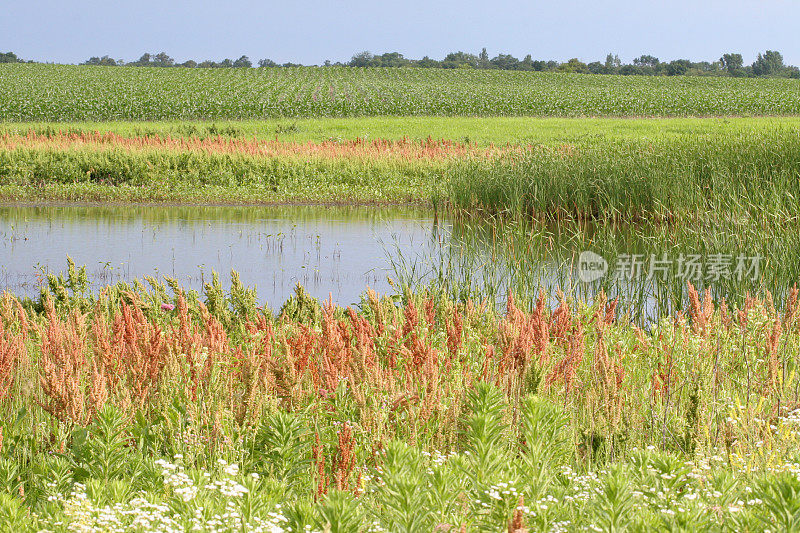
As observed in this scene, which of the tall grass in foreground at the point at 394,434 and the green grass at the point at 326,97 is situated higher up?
the green grass at the point at 326,97

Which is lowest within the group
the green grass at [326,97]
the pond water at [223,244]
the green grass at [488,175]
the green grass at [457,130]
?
the pond water at [223,244]

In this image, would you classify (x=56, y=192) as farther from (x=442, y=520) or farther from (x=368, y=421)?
(x=442, y=520)

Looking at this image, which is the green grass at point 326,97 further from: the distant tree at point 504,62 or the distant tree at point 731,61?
the distant tree at point 731,61

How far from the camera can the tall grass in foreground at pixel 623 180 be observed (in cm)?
1245


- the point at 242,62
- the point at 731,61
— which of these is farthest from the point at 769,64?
the point at 242,62

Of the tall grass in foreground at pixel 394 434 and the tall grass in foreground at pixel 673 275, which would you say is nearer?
the tall grass in foreground at pixel 394 434

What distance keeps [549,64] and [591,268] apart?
381ft

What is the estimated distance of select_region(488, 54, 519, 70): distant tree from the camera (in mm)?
139750

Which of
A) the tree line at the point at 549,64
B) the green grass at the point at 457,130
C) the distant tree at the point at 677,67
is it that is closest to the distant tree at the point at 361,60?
the tree line at the point at 549,64

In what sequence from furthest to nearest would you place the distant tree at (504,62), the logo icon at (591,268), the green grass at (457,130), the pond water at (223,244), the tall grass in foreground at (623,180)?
the distant tree at (504,62) → the green grass at (457,130) → the tall grass in foreground at (623,180) → the pond water at (223,244) → the logo icon at (591,268)

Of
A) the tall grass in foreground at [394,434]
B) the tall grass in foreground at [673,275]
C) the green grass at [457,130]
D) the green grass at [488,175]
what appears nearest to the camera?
the tall grass in foreground at [394,434]

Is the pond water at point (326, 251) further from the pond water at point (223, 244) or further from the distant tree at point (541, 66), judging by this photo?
the distant tree at point (541, 66)

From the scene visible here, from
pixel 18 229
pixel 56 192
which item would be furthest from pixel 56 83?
pixel 18 229

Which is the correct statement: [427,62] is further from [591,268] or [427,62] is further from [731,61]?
[591,268]
